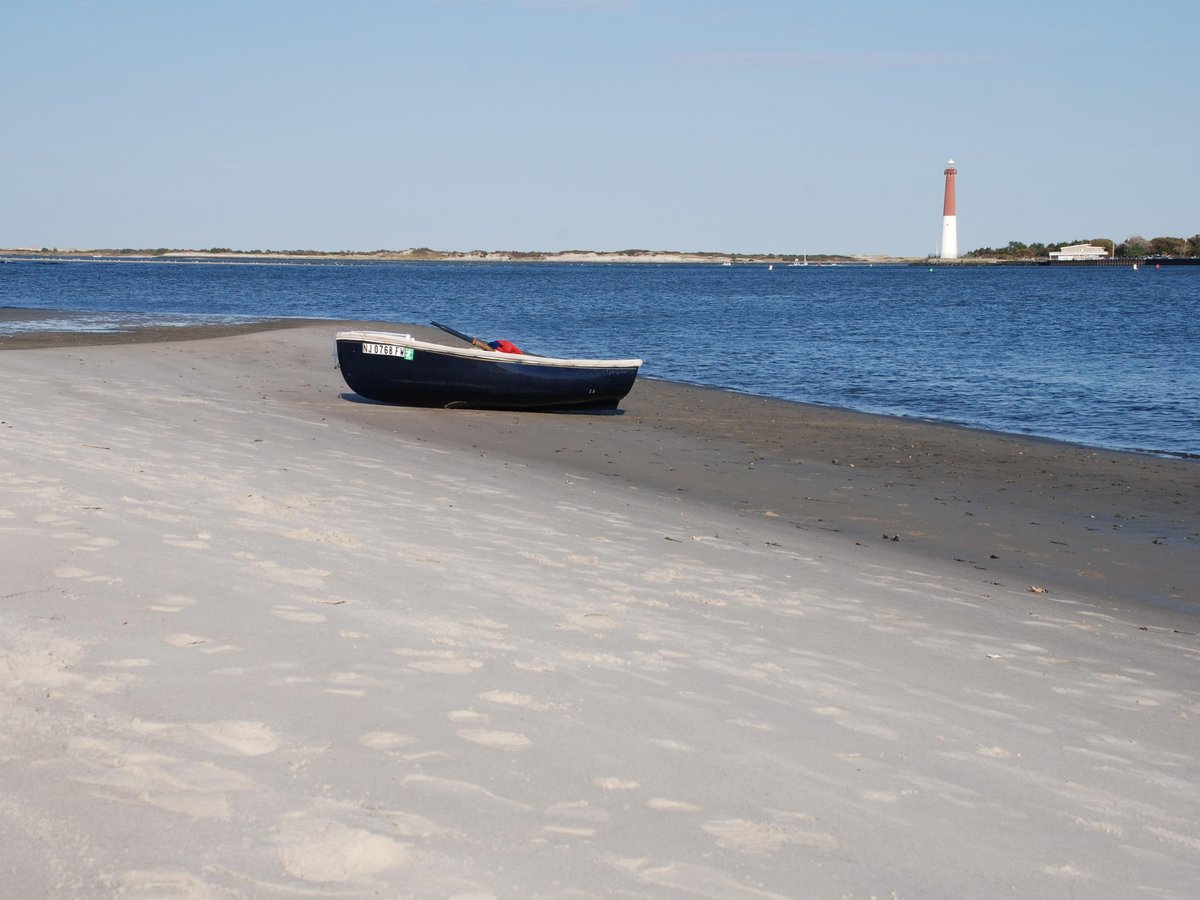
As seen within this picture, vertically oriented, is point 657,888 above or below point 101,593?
below

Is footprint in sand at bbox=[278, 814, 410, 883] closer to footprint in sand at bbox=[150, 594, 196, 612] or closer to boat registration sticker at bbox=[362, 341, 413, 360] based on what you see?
footprint in sand at bbox=[150, 594, 196, 612]

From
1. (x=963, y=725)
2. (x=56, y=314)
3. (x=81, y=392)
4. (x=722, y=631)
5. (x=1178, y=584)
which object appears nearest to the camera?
(x=963, y=725)

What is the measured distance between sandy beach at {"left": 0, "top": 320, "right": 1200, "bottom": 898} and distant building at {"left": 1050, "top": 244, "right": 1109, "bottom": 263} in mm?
186028

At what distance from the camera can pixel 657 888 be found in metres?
3.21

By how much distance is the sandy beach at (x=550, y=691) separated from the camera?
3367 millimetres

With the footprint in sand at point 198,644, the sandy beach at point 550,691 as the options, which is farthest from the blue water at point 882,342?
the footprint in sand at point 198,644

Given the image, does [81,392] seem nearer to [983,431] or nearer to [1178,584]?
[1178,584]

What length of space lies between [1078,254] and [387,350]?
186245 millimetres

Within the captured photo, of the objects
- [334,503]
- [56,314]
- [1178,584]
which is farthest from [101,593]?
[56,314]

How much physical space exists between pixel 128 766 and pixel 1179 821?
3647mm

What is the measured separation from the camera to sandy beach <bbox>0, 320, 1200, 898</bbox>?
11.0ft

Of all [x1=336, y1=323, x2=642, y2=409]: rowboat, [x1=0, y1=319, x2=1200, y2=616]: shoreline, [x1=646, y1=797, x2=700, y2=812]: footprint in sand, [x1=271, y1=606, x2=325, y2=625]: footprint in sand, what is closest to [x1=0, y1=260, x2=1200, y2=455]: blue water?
[x1=0, y1=319, x2=1200, y2=616]: shoreline

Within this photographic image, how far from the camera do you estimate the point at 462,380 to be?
16.8m

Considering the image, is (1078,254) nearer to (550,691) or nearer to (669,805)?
(550,691)
